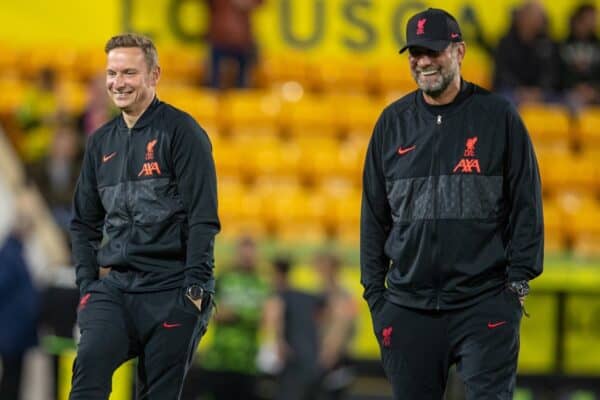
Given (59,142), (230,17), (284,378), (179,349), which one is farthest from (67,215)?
(179,349)

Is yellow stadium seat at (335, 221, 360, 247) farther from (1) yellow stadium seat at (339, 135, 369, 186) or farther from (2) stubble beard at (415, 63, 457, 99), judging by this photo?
(2) stubble beard at (415, 63, 457, 99)

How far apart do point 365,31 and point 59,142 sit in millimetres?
4999

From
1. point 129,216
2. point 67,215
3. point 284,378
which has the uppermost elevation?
point 129,216

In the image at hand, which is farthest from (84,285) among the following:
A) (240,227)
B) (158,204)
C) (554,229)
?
(554,229)

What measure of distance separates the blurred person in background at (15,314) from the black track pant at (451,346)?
612cm

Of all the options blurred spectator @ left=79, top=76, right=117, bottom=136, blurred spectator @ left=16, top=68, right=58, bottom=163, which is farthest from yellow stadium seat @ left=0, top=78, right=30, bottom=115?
blurred spectator @ left=79, top=76, right=117, bottom=136

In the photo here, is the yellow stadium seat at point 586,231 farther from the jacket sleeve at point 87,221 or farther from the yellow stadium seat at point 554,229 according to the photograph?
the jacket sleeve at point 87,221

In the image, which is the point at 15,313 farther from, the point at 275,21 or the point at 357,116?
the point at 275,21

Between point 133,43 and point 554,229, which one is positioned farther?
point 554,229

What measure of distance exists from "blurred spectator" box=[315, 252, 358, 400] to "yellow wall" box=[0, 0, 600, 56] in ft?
18.1

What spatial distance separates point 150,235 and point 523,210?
1.51 meters

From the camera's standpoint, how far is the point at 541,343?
Answer: 37.8 feet

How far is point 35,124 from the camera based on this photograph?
13.3 meters

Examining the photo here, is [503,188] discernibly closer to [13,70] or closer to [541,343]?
[541,343]
